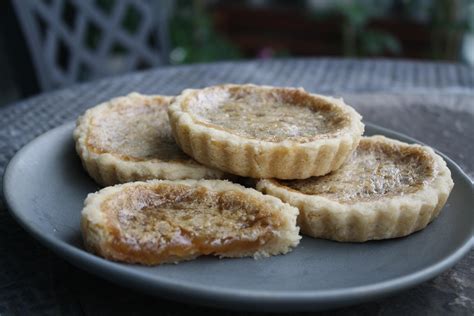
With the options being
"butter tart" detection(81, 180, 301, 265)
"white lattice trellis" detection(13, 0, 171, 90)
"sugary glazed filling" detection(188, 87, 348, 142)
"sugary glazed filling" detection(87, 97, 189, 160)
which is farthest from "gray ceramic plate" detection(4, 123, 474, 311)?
"white lattice trellis" detection(13, 0, 171, 90)

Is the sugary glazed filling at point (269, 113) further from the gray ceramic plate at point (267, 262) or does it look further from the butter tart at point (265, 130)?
the gray ceramic plate at point (267, 262)

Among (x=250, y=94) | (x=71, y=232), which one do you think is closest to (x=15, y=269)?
(x=71, y=232)

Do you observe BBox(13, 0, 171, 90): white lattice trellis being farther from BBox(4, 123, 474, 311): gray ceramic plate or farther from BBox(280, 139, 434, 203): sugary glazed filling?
BBox(280, 139, 434, 203): sugary glazed filling

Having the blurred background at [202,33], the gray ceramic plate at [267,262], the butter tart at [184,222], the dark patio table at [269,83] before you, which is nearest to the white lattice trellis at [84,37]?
the blurred background at [202,33]

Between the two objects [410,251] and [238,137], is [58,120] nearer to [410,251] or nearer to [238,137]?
[238,137]

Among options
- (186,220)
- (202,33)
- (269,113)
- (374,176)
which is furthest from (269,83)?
(202,33)

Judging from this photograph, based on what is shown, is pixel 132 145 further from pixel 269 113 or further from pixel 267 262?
pixel 267 262
